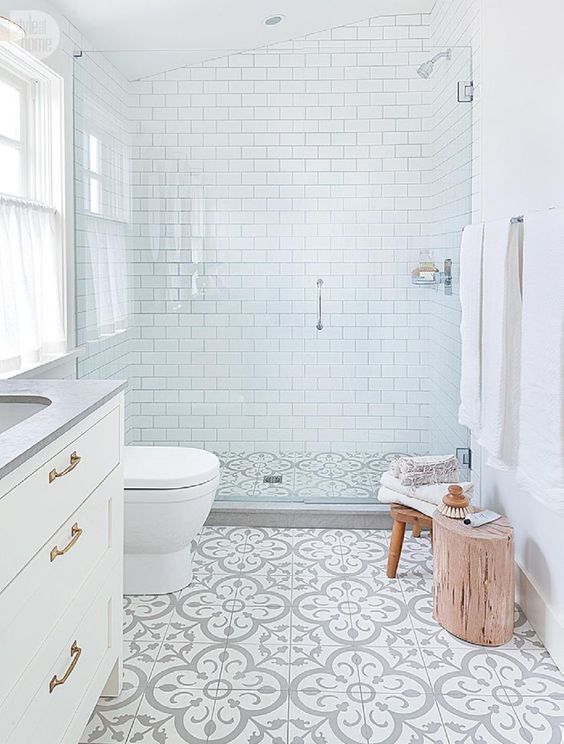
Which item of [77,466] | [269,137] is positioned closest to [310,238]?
[269,137]

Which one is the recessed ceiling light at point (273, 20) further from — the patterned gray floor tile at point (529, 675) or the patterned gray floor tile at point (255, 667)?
A: the patterned gray floor tile at point (529, 675)

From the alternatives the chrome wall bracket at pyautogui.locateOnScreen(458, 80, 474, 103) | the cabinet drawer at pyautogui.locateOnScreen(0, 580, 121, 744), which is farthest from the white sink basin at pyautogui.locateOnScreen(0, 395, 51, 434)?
the chrome wall bracket at pyautogui.locateOnScreen(458, 80, 474, 103)

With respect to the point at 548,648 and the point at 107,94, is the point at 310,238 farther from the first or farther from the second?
the point at 548,648

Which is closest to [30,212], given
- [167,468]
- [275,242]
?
[167,468]

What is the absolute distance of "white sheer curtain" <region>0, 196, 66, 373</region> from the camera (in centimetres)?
265

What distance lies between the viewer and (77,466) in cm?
161

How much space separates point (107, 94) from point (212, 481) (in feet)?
6.89

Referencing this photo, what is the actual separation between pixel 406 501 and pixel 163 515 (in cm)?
95

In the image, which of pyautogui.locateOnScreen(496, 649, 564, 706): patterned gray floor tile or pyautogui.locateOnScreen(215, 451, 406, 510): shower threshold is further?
pyautogui.locateOnScreen(215, 451, 406, 510): shower threshold

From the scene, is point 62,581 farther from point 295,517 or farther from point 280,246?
point 280,246

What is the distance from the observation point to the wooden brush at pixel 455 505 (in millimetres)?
2496

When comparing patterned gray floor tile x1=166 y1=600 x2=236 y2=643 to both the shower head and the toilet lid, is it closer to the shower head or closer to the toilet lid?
the toilet lid

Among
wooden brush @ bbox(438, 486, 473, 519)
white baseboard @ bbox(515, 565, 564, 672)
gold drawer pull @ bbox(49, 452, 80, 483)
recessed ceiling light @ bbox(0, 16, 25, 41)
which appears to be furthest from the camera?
wooden brush @ bbox(438, 486, 473, 519)

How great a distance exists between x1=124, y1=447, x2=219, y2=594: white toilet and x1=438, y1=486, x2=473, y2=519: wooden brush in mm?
874
